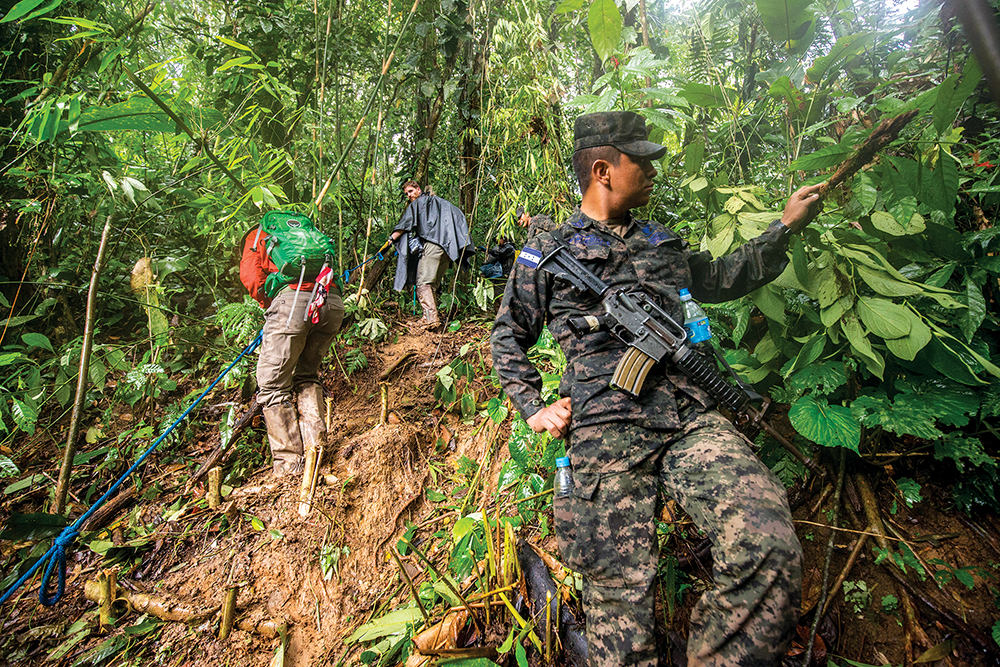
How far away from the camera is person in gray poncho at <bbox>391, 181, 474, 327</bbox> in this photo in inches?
192

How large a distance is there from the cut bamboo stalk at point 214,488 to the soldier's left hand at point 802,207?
393 centimetres

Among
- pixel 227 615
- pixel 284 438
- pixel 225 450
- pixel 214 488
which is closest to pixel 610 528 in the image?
pixel 227 615

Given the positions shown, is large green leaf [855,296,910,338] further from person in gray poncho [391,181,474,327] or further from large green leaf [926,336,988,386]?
person in gray poncho [391,181,474,327]

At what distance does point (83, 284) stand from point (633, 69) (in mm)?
5362

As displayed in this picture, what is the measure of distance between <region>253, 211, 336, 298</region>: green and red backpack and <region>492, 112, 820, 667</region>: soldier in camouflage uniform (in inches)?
66.9

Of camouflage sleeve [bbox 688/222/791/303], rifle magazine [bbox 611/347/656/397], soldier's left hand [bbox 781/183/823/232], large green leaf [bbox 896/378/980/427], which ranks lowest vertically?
large green leaf [bbox 896/378/980/427]

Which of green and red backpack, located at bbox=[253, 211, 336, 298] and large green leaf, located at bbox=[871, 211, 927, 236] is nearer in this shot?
large green leaf, located at bbox=[871, 211, 927, 236]

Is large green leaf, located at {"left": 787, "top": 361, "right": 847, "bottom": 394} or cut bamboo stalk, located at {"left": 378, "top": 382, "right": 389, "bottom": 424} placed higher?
large green leaf, located at {"left": 787, "top": 361, "right": 847, "bottom": 394}

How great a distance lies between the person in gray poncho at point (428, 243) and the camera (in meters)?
4.87

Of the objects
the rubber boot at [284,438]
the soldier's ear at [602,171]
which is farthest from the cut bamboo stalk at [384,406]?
the soldier's ear at [602,171]

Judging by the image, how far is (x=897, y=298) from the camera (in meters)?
1.66

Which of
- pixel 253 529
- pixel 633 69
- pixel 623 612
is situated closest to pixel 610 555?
pixel 623 612

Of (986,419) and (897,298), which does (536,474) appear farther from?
(986,419)

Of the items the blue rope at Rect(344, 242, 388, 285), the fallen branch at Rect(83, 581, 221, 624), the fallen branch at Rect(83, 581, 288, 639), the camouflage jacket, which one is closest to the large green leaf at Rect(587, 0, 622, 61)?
the camouflage jacket
